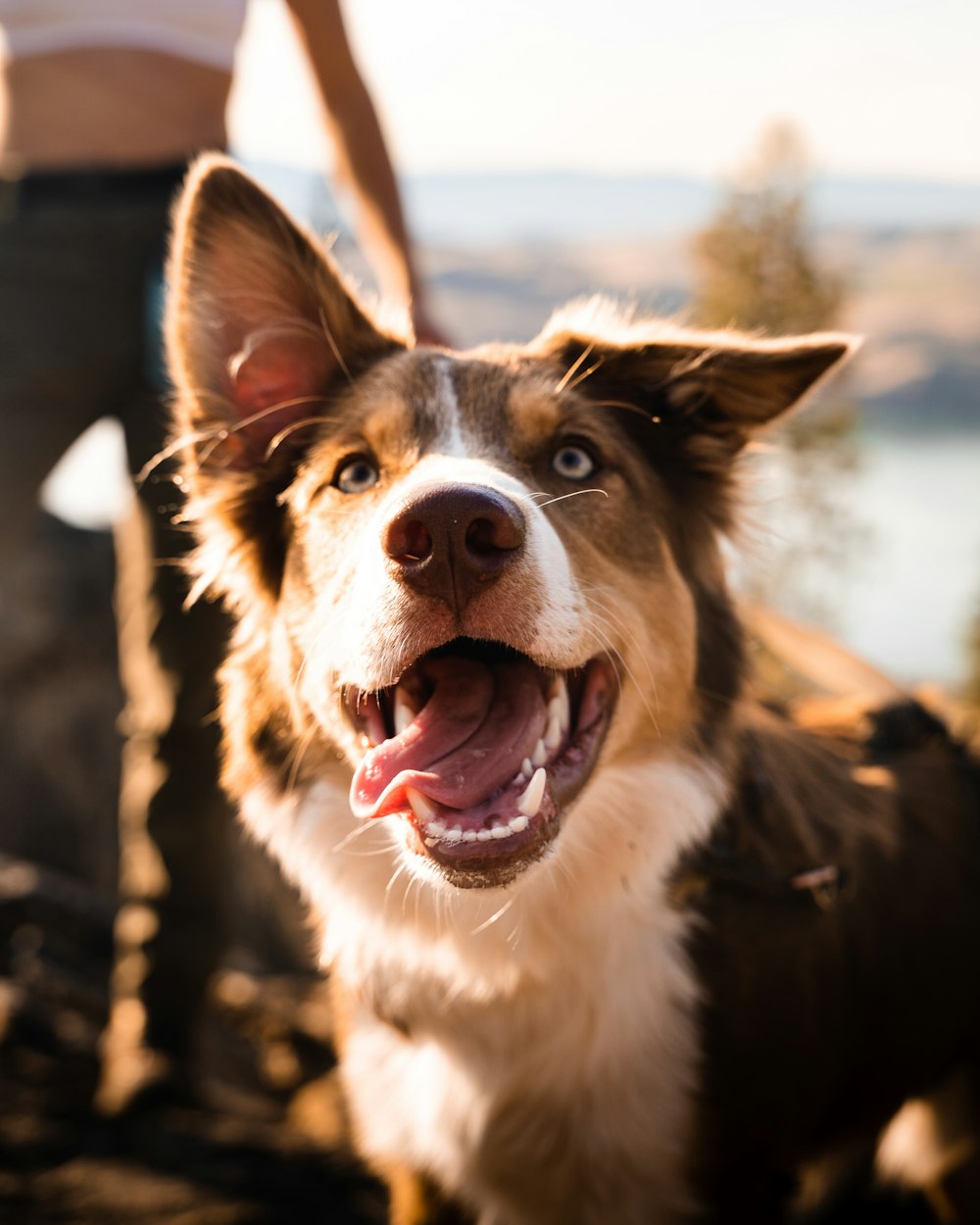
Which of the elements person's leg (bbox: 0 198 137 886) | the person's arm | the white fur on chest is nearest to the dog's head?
the white fur on chest

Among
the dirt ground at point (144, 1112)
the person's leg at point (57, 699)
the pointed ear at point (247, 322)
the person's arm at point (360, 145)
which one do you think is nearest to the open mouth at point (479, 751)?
the pointed ear at point (247, 322)

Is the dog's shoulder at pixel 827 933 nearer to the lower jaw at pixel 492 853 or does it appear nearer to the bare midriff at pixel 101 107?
the lower jaw at pixel 492 853

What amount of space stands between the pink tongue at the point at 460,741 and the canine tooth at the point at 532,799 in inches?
2.1

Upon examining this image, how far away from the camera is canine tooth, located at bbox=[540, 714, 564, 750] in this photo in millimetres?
2142

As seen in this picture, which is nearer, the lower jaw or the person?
the lower jaw

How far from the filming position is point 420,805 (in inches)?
78.6

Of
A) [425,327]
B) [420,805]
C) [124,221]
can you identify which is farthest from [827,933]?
[124,221]

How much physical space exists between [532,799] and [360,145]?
1925 millimetres

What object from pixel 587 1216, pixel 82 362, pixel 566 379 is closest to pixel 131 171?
pixel 82 362

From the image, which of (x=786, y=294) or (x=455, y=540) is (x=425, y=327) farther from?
(x=786, y=294)

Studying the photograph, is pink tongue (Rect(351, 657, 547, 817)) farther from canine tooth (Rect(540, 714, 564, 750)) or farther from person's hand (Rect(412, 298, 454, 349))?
person's hand (Rect(412, 298, 454, 349))

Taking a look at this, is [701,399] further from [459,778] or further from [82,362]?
[82,362]

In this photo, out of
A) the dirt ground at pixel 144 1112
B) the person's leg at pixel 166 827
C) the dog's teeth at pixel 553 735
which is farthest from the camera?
the person's leg at pixel 166 827

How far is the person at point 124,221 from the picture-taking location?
2785 mm
